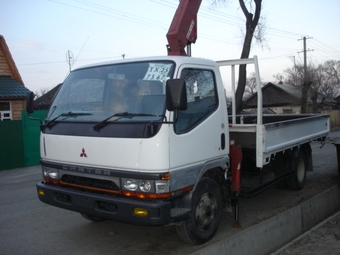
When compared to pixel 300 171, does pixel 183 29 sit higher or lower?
higher

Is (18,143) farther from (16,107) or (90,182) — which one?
(90,182)

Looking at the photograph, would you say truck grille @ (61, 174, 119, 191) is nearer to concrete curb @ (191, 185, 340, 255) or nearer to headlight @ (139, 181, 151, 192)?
headlight @ (139, 181, 151, 192)

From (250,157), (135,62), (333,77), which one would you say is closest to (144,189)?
(135,62)

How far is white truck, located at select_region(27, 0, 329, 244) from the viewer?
158 inches

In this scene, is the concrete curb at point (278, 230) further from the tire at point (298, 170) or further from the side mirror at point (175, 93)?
the side mirror at point (175, 93)

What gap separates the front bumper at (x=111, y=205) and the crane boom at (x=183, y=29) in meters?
3.32

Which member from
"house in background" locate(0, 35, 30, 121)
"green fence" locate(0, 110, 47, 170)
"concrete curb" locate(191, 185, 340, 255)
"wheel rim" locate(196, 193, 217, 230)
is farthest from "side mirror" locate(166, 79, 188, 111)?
"house in background" locate(0, 35, 30, 121)

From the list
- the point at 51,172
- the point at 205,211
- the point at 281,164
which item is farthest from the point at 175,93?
the point at 281,164

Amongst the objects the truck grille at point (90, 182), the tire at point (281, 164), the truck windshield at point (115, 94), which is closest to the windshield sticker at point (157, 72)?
the truck windshield at point (115, 94)

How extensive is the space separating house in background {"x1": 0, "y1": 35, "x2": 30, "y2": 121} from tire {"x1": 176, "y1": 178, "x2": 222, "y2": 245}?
43.0 feet

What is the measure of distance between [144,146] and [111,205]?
0.82m

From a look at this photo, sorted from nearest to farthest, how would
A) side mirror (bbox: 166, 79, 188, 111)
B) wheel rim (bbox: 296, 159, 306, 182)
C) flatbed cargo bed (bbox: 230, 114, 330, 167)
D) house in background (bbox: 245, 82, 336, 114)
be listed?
side mirror (bbox: 166, 79, 188, 111) → flatbed cargo bed (bbox: 230, 114, 330, 167) → wheel rim (bbox: 296, 159, 306, 182) → house in background (bbox: 245, 82, 336, 114)

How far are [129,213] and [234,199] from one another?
6.80 feet

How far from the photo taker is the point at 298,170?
25.9 feet
